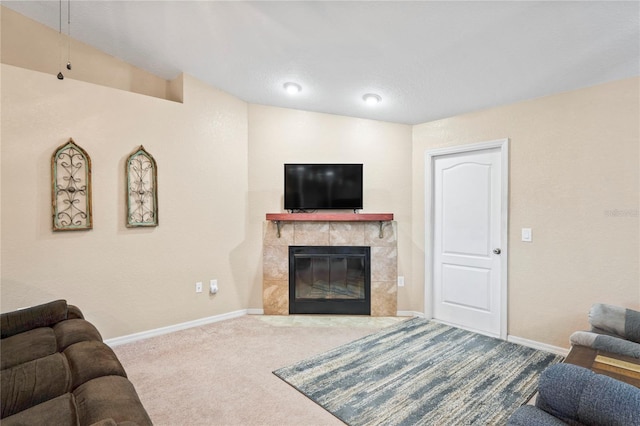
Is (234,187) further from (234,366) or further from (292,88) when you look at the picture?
(234,366)

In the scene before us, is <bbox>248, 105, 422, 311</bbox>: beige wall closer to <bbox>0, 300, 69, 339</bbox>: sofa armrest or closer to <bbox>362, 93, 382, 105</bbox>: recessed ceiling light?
<bbox>362, 93, 382, 105</bbox>: recessed ceiling light

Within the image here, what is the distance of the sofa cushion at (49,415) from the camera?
1.12 meters

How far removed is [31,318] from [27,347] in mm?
384

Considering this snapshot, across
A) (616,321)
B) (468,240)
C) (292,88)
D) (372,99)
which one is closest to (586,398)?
(616,321)

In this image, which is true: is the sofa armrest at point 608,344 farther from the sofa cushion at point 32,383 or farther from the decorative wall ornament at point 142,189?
the decorative wall ornament at point 142,189

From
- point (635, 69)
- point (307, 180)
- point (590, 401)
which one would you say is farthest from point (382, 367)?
point (635, 69)

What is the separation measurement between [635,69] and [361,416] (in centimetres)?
325

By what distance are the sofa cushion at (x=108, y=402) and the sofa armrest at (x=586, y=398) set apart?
1451 mm

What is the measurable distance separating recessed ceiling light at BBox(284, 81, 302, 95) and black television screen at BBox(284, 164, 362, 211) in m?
0.84

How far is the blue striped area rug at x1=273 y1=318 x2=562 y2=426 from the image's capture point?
2.10 m

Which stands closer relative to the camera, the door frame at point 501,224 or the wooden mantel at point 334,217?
the door frame at point 501,224

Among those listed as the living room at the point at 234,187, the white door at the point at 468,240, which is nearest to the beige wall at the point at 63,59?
the living room at the point at 234,187

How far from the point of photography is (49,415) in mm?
1171

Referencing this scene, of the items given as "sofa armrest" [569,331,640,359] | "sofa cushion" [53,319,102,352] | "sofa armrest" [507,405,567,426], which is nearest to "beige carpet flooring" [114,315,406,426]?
"sofa cushion" [53,319,102,352]
